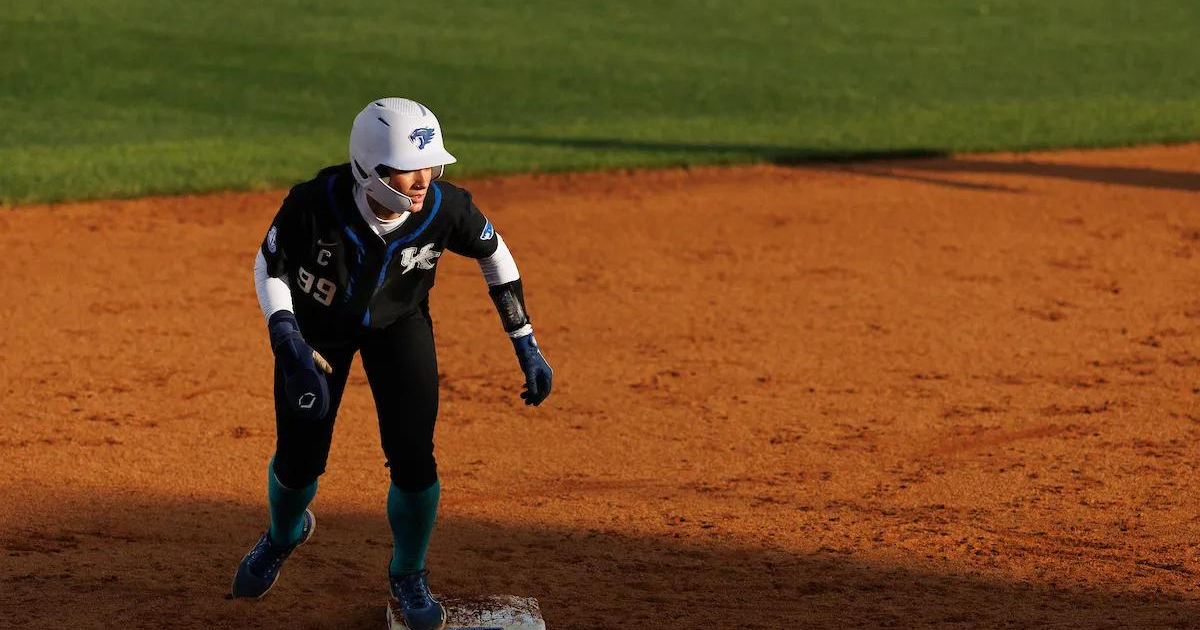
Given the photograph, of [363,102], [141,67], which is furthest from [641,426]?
[141,67]

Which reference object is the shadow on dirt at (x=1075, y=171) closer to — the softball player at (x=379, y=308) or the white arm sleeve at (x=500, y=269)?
the white arm sleeve at (x=500, y=269)

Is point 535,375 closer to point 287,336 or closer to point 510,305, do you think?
point 510,305

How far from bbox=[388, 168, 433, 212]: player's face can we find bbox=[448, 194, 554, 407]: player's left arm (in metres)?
0.32

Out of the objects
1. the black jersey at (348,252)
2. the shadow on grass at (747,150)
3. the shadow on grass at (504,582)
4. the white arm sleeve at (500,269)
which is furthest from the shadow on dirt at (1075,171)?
the black jersey at (348,252)

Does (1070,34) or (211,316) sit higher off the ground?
(1070,34)

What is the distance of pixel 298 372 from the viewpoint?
17.6ft

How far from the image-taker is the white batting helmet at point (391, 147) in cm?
533

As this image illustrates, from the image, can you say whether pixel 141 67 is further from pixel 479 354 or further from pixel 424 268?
pixel 424 268

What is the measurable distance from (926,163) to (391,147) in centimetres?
1068

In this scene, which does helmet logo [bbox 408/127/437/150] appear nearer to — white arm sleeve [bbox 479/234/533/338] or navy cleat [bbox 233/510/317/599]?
white arm sleeve [bbox 479/234/533/338]

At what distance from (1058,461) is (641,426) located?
2145 mm

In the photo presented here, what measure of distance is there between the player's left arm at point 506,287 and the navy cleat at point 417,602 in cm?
79

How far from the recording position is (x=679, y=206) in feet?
44.2

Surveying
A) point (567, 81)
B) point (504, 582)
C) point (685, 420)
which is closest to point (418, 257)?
point (504, 582)
